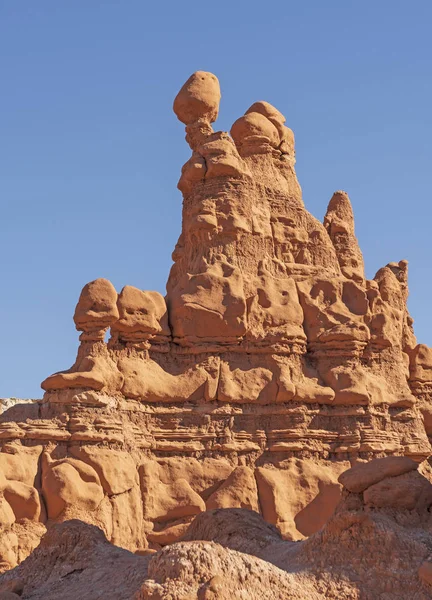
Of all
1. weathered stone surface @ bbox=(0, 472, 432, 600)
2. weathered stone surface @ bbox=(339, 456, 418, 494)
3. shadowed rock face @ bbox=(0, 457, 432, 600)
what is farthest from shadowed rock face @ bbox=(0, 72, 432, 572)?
weathered stone surface @ bbox=(339, 456, 418, 494)

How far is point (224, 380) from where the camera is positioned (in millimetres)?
33844

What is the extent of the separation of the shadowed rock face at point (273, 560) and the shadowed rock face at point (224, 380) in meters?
8.85

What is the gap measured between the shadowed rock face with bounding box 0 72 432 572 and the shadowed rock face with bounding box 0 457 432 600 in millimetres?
8847

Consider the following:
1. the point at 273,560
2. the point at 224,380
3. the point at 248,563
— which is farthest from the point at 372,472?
the point at 224,380

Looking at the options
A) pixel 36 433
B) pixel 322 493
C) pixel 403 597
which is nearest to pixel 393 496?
pixel 403 597

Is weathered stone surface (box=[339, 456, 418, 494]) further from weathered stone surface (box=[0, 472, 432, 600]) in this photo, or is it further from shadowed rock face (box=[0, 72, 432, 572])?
shadowed rock face (box=[0, 72, 432, 572])

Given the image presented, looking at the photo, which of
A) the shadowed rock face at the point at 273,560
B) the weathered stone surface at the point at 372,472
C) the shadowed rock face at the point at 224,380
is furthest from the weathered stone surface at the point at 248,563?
the shadowed rock face at the point at 224,380

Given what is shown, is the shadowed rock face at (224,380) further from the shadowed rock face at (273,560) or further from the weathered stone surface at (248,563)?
the shadowed rock face at (273,560)

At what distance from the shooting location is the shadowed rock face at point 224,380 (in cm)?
3025

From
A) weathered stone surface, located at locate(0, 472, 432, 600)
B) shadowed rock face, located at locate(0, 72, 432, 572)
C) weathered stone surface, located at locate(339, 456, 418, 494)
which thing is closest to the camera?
weathered stone surface, located at locate(0, 472, 432, 600)

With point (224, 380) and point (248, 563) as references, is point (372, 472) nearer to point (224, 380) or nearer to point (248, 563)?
point (248, 563)

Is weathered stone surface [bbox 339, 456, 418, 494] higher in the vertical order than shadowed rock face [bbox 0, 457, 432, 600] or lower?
higher

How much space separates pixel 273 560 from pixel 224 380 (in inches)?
644

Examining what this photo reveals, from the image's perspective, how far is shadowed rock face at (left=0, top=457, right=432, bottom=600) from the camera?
1493 centimetres
